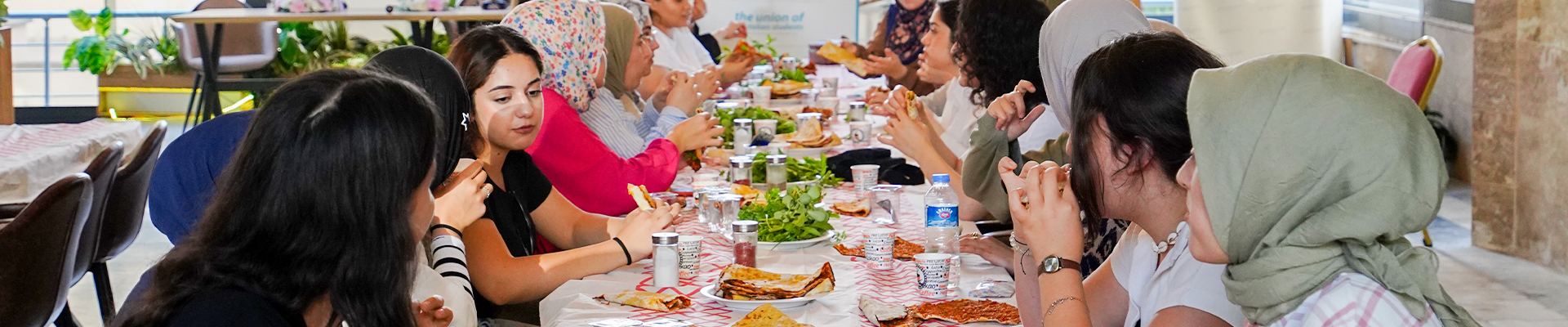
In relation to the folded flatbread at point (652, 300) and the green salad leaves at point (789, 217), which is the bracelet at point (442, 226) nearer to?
the folded flatbread at point (652, 300)

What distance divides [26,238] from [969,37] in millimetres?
2116

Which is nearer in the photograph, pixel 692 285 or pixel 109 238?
pixel 692 285

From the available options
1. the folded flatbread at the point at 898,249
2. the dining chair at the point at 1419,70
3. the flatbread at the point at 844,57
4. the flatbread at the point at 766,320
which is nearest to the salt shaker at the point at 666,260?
the flatbread at the point at 766,320

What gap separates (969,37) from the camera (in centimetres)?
304

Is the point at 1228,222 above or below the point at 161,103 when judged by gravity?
above

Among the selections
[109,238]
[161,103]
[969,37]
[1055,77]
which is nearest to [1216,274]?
[1055,77]

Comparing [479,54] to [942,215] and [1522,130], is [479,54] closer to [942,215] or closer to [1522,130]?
[942,215]

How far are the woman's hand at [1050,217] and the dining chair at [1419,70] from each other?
3320 mm

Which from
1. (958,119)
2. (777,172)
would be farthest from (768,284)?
(958,119)

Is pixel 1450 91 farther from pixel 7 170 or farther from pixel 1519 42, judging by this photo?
pixel 7 170

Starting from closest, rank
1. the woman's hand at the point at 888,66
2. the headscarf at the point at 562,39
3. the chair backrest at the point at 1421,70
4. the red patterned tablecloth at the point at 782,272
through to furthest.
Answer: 1. the red patterned tablecloth at the point at 782,272
2. the headscarf at the point at 562,39
3. the chair backrest at the point at 1421,70
4. the woman's hand at the point at 888,66

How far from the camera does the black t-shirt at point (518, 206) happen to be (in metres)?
2.29

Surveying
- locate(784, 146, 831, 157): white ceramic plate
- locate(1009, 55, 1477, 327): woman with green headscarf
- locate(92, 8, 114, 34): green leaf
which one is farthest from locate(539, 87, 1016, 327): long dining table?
locate(92, 8, 114, 34): green leaf

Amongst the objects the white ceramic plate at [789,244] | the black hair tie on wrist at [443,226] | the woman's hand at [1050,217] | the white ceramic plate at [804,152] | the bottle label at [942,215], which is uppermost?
the woman's hand at [1050,217]
